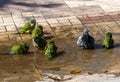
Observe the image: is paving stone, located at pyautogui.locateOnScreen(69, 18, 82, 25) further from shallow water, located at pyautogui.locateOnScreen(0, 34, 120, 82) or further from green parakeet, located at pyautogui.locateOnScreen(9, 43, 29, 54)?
green parakeet, located at pyautogui.locateOnScreen(9, 43, 29, 54)

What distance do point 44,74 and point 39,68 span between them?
382mm

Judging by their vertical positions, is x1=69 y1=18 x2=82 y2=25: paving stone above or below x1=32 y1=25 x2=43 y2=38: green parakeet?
below

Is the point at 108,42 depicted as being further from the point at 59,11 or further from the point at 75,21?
the point at 59,11

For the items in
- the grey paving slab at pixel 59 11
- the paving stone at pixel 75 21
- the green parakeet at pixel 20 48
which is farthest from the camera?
the grey paving slab at pixel 59 11

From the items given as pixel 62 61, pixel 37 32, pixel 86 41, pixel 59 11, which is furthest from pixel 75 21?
pixel 62 61

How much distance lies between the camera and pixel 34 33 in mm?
9938

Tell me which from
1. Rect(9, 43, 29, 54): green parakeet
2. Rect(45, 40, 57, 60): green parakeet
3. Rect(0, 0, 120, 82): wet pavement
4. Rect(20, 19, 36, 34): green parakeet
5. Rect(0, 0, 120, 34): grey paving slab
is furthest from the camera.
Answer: Rect(0, 0, 120, 34): grey paving slab

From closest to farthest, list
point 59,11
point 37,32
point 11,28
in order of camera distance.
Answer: point 37,32 < point 11,28 < point 59,11

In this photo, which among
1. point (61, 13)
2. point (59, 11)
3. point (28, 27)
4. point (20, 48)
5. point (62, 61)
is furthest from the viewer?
point (59, 11)

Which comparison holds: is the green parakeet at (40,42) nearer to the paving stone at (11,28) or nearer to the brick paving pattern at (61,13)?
the brick paving pattern at (61,13)

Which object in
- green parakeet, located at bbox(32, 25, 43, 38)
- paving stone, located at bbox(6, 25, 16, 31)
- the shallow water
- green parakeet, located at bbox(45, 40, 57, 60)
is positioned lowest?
the shallow water

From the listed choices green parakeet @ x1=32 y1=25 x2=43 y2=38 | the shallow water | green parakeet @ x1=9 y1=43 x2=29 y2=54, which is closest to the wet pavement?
the shallow water

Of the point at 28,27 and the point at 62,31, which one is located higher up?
the point at 28,27

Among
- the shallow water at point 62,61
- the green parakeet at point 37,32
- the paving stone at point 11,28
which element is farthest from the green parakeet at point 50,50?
the paving stone at point 11,28
